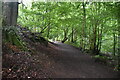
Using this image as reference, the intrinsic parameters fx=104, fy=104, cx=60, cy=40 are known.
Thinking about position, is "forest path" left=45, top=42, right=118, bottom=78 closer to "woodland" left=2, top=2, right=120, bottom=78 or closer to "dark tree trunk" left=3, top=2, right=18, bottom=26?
"woodland" left=2, top=2, right=120, bottom=78

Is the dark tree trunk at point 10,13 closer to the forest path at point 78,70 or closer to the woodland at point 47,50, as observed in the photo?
the woodland at point 47,50

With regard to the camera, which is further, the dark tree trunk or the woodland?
the dark tree trunk

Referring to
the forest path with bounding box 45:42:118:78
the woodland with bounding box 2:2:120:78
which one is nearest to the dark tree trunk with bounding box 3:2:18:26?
the woodland with bounding box 2:2:120:78

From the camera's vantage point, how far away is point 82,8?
27.4ft

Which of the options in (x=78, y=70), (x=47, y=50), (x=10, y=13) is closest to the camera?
(x=10, y=13)

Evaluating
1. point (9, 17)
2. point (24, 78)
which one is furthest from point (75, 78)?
point (9, 17)

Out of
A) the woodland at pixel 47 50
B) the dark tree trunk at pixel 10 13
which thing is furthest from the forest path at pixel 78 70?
the dark tree trunk at pixel 10 13

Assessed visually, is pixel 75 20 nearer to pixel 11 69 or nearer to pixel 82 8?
pixel 82 8

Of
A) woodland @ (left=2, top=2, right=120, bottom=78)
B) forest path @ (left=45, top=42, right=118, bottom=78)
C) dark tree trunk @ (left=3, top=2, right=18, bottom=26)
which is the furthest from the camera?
forest path @ (left=45, top=42, right=118, bottom=78)

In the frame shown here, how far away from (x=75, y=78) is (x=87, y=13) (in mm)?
5943

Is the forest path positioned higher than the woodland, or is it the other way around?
the woodland

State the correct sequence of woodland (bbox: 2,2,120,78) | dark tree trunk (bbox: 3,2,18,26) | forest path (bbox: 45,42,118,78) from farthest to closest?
forest path (bbox: 45,42,118,78), dark tree trunk (bbox: 3,2,18,26), woodland (bbox: 2,2,120,78)

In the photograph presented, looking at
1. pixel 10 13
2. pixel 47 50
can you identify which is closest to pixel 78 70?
pixel 47 50

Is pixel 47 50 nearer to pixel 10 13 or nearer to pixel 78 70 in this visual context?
pixel 78 70
